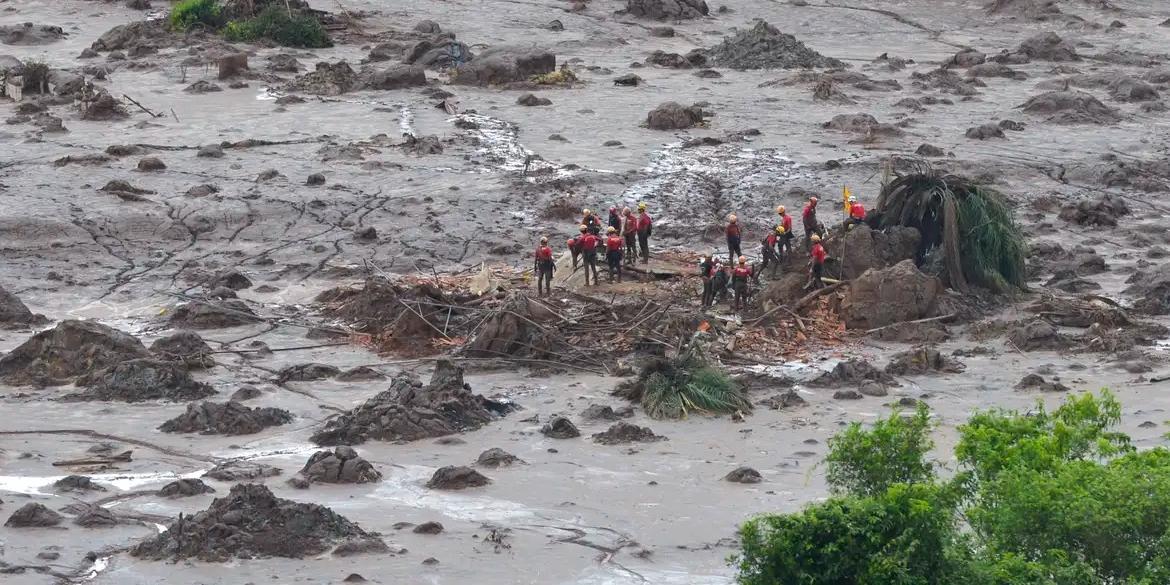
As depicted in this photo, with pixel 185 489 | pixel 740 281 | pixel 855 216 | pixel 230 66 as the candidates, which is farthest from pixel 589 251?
pixel 230 66

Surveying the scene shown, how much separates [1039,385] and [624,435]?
4894mm

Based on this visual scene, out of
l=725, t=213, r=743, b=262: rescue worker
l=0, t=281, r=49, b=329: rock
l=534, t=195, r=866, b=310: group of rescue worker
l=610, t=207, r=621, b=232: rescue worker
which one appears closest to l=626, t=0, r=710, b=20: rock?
l=534, t=195, r=866, b=310: group of rescue worker

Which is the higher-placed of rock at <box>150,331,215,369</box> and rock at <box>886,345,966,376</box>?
rock at <box>886,345,966,376</box>

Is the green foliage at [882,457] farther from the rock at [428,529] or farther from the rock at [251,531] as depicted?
the rock at [251,531]

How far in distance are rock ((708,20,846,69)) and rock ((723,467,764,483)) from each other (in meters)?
23.8

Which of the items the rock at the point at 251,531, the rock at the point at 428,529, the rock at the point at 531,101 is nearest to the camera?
the rock at the point at 251,531

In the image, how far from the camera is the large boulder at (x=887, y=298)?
23984 millimetres

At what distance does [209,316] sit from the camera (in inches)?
979

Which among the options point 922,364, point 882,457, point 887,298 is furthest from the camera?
point 887,298

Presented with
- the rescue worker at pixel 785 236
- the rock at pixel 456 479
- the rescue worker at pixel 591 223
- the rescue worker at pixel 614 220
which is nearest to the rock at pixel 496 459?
the rock at pixel 456 479

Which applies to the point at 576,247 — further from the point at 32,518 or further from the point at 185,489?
the point at 32,518

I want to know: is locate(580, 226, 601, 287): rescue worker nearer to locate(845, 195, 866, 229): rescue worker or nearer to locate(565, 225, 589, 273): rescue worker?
locate(565, 225, 589, 273): rescue worker

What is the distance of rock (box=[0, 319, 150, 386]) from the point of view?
22.3 metres

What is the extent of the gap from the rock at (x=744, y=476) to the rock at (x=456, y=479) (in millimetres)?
2238
